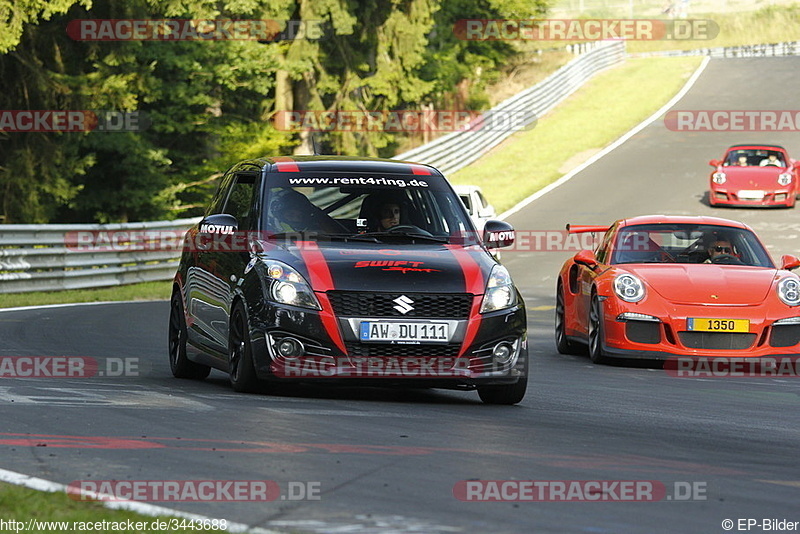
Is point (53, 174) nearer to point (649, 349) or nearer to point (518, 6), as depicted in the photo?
point (649, 349)

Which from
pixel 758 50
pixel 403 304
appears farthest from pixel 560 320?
pixel 758 50

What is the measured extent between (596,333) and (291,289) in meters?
5.09

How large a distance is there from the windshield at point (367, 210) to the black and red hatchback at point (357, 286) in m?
0.01

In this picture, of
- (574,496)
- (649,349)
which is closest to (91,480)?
(574,496)

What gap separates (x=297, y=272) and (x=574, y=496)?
3.64m

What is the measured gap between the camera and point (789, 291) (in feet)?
43.9

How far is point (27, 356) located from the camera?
12.5 m

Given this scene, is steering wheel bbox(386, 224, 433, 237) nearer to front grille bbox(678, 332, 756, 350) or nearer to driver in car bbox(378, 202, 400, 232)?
driver in car bbox(378, 202, 400, 232)

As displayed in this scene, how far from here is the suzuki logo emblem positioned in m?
9.27

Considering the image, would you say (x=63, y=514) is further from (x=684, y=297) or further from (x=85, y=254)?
(x=85, y=254)

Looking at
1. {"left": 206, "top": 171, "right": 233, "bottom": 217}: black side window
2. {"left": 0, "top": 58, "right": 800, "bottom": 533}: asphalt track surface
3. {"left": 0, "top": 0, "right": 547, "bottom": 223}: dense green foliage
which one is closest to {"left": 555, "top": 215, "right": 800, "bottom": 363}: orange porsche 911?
{"left": 0, "top": 58, "right": 800, "bottom": 533}: asphalt track surface

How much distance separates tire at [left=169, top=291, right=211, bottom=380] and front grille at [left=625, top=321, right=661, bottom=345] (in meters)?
3.91

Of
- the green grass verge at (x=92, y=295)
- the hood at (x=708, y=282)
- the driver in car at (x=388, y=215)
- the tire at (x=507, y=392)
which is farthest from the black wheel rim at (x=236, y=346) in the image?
the green grass verge at (x=92, y=295)

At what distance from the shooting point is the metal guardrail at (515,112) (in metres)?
41.5
